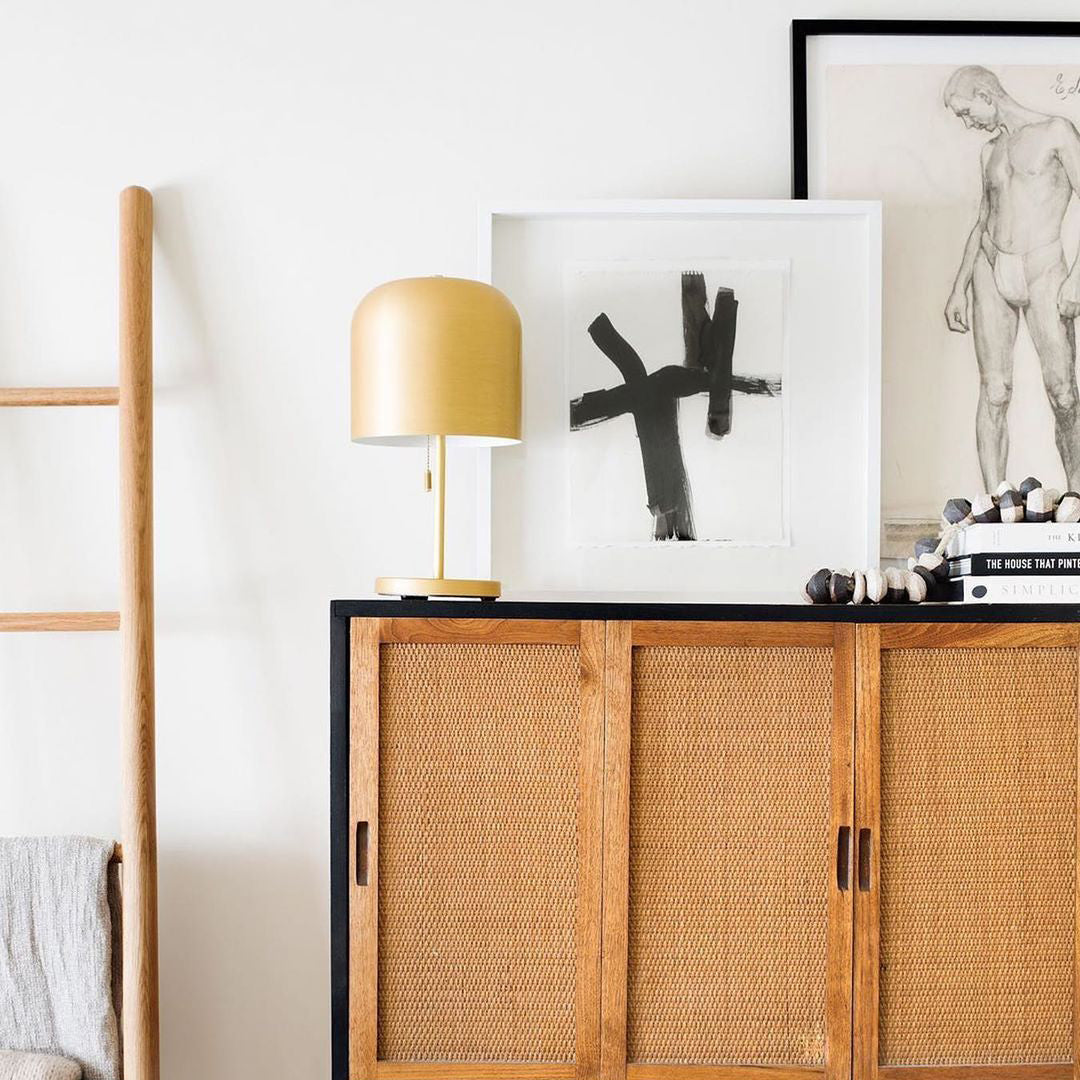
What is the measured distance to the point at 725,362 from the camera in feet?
5.58

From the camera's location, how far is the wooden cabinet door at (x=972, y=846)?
1.38 meters

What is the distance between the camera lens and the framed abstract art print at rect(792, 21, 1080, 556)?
1.72 m

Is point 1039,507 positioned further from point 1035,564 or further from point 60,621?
point 60,621

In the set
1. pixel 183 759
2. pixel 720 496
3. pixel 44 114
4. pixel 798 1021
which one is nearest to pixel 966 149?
pixel 720 496

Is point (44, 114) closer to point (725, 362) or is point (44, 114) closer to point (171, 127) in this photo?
point (171, 127)

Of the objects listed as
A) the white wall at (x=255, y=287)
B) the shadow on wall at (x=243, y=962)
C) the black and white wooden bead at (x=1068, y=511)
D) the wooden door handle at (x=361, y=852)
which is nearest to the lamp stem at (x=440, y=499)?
the white wall at (x=255, y=287)

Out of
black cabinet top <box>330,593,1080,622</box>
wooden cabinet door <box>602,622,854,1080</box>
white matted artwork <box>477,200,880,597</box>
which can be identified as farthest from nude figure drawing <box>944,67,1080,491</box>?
wooden cabinet door <box>602,622,854,1080</box>

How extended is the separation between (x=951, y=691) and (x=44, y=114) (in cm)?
165

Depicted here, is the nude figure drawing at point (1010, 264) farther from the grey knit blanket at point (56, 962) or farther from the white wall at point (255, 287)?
the grey knit blanket at point (56, 962)

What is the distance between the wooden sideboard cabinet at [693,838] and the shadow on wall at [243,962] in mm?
389

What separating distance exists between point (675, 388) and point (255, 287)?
0.70m

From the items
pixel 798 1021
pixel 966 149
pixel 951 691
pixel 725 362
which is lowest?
pixel 798 1021

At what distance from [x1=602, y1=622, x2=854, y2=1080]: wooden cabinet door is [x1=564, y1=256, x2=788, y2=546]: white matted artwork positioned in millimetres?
359

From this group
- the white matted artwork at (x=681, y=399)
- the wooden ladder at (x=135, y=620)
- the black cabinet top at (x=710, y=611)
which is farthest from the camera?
the white matted artwork at (x=681, y=399)
